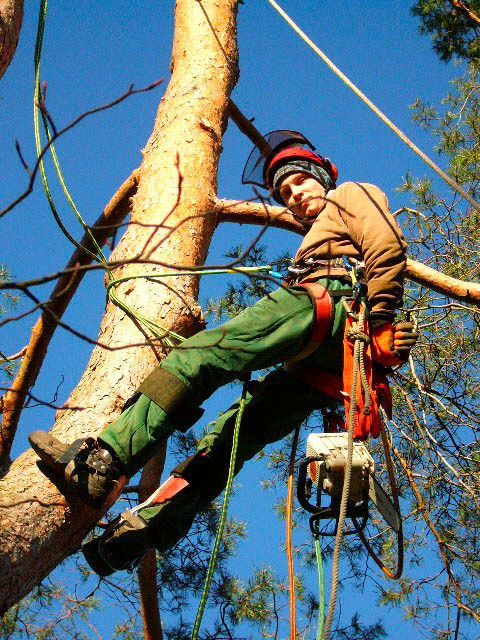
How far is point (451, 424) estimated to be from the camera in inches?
172

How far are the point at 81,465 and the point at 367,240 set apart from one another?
3.79 ft

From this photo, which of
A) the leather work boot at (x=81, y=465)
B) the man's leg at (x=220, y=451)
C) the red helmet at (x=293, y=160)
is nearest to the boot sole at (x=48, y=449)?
the leather work boot at (x=81, y=465)

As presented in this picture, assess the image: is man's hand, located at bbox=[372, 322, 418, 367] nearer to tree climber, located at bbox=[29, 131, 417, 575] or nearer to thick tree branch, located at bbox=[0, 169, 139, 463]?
tree climber, located at bbox=[29, 131, 417, 575]

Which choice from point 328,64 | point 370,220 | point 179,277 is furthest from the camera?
point 179,277

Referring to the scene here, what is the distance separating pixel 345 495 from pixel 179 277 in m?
1.17

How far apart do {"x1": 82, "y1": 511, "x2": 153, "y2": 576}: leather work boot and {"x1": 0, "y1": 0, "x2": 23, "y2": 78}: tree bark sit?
146 centimetres

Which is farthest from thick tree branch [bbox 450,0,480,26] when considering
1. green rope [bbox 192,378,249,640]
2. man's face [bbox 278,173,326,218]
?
green rope [bbox 192,378,249,640]

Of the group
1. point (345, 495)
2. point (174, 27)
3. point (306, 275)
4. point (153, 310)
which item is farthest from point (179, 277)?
point (174, 27)

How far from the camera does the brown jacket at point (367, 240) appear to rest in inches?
108

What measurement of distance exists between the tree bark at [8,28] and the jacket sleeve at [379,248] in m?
1.20

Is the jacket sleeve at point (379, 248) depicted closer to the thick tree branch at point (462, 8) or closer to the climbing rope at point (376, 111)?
the climbing rope at point (376, 111)

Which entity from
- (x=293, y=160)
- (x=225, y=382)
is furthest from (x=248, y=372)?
(x=293, y=160)

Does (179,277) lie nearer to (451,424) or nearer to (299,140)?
(299,140)

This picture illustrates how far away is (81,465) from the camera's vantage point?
2.34 metres
